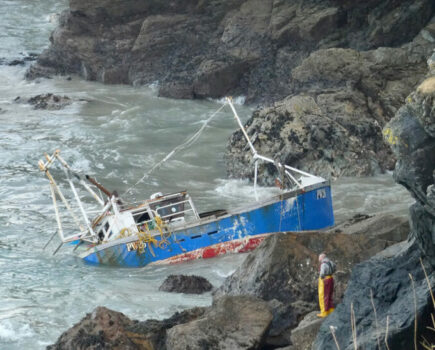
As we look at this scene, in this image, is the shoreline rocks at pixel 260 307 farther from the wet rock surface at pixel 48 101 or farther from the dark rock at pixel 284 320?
the wet rock surface at pixel 48 101

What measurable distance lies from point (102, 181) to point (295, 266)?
1598 centimetres

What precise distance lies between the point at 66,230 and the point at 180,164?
7718mm

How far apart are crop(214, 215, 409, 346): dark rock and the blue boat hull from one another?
4.94 metres

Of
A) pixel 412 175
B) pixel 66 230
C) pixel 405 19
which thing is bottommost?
pixel 66 230

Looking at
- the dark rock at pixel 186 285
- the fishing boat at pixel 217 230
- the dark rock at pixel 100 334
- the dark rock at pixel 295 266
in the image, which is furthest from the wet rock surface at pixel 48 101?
the dark rock at pixel 100 334

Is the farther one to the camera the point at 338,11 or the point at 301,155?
the point at 338,11

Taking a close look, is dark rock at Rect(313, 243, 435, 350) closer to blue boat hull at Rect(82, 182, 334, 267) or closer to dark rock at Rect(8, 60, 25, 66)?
blue boat hull at Rect(82, 182, 334, 267)

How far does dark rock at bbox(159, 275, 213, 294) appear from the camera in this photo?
747 inches

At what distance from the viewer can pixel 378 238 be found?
56.4 ft

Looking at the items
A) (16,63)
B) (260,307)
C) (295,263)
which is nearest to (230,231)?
(295,263)

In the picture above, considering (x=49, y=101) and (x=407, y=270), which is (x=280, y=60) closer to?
(x=49, y=101)

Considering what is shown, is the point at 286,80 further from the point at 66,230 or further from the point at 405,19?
the point at 66,230

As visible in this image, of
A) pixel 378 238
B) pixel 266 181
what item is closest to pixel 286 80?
pixel 266 181

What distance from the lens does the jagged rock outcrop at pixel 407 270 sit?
1038 centimetres
